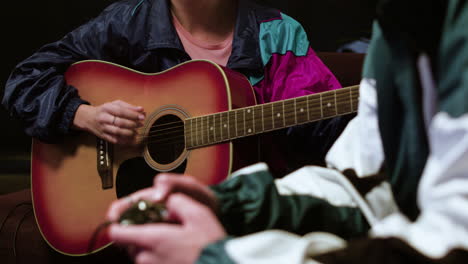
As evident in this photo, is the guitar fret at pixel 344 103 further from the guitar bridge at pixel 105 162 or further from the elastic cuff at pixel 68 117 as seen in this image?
the elastic cuff at pixel 68 117

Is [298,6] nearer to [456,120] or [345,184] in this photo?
[345,184]

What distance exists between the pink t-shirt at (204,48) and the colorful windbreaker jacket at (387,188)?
0.82 m

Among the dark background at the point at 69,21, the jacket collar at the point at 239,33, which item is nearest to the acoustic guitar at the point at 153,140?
the jacket collar at the point at 239,33

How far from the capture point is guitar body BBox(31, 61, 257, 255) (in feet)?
3.92

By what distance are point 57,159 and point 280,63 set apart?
0.74 metres

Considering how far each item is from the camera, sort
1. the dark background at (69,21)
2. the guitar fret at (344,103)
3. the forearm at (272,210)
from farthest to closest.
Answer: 1. the dark background at (69,21)
2. the guitar fret at (344,103)
3. the forearm at (272,210)

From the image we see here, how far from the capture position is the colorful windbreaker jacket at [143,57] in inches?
54.4

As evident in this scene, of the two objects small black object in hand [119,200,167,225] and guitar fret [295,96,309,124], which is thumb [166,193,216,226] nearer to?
small black object in hand [119,200,167,225]

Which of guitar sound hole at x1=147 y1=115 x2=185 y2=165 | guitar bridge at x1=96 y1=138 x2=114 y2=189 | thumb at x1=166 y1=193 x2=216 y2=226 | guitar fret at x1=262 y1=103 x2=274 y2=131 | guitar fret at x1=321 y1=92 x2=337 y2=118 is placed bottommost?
guitar bridge at x1=96 y1=138 x2=114 y2=189

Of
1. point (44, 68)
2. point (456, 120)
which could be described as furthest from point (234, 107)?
point (456, 120)

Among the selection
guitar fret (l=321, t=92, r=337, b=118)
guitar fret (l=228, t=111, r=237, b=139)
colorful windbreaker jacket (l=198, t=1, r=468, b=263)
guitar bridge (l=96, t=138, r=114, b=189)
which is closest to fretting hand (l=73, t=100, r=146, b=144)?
guitar bridge (l=96, t=138, r=114, b=189)

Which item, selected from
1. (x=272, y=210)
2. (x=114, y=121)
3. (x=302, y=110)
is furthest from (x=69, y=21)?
(x=272, y=210)

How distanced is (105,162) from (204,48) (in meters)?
0.49

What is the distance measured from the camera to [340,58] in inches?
66.2
